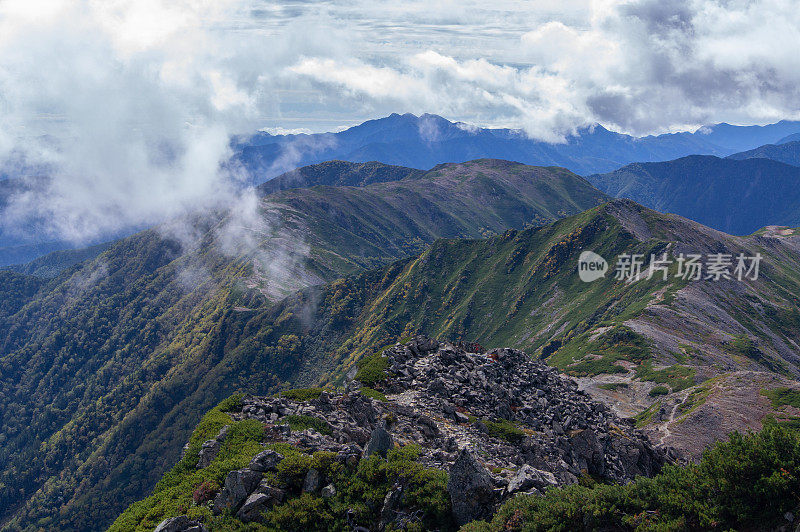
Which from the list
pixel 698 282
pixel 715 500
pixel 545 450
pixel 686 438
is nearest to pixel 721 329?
pixel 698 282

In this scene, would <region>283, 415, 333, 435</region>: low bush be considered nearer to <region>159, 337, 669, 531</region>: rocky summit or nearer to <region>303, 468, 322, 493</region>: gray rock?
<region>159, 337, 669, 531</region>: rocky summit

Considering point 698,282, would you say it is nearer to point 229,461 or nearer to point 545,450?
point 545,450

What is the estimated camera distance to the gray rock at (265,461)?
3142 cm

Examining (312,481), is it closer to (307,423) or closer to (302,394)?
(307,423)

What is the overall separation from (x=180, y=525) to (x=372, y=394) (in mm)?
24195

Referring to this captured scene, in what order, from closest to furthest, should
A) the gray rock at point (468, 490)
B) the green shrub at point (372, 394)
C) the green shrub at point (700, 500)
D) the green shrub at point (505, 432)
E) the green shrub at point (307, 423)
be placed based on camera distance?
the green shrub at point (700, 500), the gray rock at point (468, 490), the green shrub at point (307, 423), the green shrub at point (505, 432), the green shrub at point (372, 394)

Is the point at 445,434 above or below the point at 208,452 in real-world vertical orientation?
below

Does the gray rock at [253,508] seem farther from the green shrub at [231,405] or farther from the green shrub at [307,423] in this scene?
the green shrub at [231,405]

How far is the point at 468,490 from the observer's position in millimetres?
27719

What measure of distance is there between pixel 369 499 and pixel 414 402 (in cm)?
2069

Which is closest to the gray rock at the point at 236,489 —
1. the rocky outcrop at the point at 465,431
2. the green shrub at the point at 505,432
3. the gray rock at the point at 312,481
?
the rocky outcrop at the point at 465,431

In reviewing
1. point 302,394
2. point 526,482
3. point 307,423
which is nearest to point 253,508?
point 307,423

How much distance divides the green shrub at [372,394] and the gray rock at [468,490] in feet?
66.0

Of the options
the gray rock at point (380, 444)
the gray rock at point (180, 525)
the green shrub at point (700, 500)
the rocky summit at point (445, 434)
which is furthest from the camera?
the gray rock at point (380, 444)
